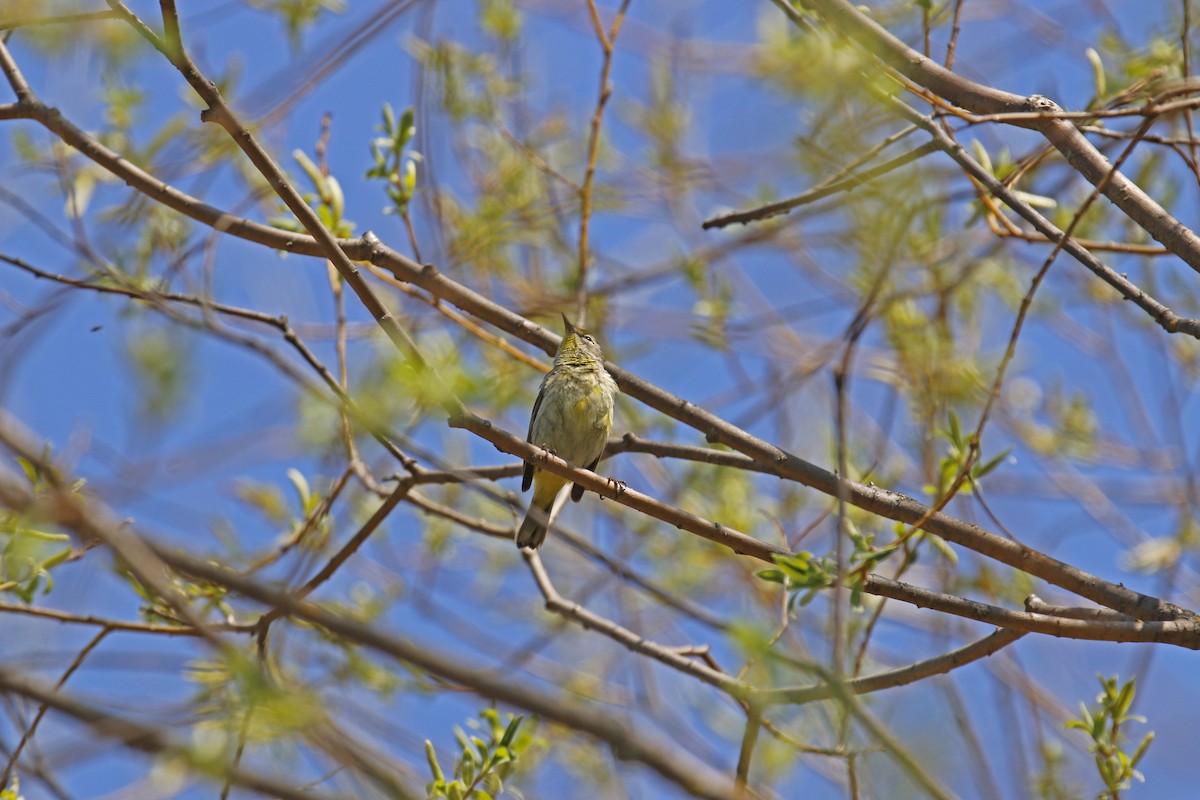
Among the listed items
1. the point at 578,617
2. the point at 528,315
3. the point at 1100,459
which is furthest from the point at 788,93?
the point at 1100,459

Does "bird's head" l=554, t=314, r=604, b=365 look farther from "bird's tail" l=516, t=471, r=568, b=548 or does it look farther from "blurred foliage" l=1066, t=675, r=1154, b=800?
"blurred foliage" l=1066, t=675, r=1154, b=800

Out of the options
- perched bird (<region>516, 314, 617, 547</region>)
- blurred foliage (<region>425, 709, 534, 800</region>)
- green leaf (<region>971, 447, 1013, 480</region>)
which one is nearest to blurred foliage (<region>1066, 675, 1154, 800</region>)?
green leaf (<region>971, 447, 1013, 480</region>)

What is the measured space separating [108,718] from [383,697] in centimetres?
404

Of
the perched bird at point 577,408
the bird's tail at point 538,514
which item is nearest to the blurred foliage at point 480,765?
the bird's tail at point 538,514

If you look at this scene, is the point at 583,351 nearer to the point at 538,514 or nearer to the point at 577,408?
the point at 577,408

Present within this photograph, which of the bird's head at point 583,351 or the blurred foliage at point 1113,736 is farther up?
the bird's head at point 583,351

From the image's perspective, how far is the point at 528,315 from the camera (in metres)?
5.50

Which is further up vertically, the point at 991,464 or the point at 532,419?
the point at 532,419

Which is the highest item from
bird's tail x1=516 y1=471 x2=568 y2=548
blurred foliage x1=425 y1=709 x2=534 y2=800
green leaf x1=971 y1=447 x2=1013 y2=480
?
bird's tail x1=516 y1=471 x2=568 y2=548

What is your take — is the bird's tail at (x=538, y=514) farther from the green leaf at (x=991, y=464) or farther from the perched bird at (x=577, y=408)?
the green leaf at (x=991, y=464)

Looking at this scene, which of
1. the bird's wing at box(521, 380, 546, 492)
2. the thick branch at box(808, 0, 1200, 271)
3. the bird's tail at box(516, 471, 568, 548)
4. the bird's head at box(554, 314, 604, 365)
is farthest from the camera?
the bird's wing at box(521, 380, 546, 492)

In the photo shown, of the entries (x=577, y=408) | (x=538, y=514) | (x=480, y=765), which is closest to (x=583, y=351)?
(x=577, y=408)

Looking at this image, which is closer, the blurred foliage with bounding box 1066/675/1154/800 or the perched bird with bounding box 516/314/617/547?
the blurred foliage with bounding box 1066/675/1154/800

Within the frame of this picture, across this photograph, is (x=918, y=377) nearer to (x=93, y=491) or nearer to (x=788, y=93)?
(x=788, y=93)
